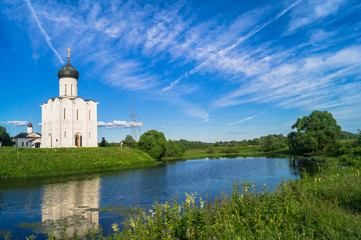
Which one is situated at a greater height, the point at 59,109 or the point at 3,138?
the point at 59,109

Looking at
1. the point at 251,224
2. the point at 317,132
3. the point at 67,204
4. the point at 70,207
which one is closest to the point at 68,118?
the point at 67,204

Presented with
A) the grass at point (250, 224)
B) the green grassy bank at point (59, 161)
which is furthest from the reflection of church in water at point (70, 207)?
the green grassy bank at point (59, 161)

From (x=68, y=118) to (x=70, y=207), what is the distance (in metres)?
30.5

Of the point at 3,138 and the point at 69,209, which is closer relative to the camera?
the point at 69,209

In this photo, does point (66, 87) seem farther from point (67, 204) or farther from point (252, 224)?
point (252, 224)

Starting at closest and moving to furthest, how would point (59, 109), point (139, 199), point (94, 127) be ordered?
point (139, 199) → point (59, 109) → point (94, 127)

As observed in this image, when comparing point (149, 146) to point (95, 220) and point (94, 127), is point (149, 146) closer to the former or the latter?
point (94, 127)

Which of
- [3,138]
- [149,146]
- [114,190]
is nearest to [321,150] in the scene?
[149,146]

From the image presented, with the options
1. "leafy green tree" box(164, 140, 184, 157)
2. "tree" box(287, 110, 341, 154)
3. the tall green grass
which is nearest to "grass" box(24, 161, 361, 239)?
the tall green grass

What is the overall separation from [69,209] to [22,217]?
1.97 m

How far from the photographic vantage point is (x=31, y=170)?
75.7 feet

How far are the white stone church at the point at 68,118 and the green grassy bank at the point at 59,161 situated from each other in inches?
261

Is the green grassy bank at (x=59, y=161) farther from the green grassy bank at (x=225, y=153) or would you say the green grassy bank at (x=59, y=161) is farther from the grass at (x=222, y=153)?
the grass at (x=222, y=153)

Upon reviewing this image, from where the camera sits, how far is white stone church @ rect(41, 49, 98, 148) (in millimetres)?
38344
